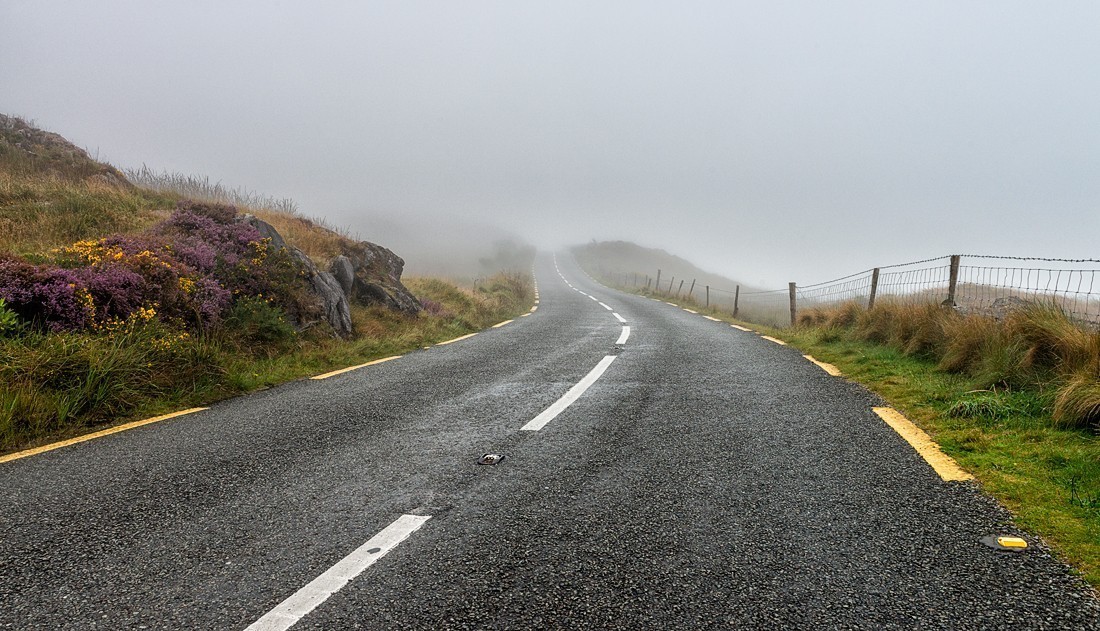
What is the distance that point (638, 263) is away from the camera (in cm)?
8850

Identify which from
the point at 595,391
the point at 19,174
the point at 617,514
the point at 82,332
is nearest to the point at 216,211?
the point at 82,332

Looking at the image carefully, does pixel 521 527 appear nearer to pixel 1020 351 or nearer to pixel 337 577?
pixel 337 577

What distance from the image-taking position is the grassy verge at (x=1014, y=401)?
10.1 feet

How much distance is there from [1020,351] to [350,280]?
417 inches

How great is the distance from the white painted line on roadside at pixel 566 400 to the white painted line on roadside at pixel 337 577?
1.92 metres

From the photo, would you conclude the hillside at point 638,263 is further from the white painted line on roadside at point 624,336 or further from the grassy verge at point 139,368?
the grassy verge at point 139,368

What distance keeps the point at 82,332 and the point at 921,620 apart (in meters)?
7.30

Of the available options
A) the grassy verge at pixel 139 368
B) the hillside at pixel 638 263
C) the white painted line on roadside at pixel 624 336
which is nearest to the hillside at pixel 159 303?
the grassy verge at pixel 139 368

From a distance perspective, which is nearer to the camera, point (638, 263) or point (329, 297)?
point (329, 297)

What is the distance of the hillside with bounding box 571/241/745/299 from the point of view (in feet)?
249

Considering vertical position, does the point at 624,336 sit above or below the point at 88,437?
above

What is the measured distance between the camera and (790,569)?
2.51m

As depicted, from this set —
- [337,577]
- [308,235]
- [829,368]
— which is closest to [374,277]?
[308,235]

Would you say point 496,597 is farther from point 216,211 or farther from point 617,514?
point 216,211
